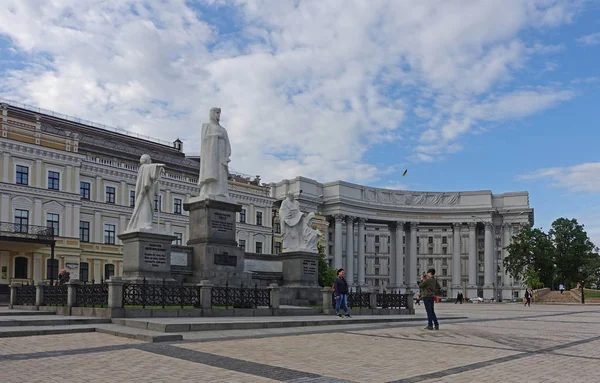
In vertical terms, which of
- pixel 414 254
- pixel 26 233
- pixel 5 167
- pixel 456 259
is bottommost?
pixel 456 259

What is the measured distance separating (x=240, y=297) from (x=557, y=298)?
69.4m

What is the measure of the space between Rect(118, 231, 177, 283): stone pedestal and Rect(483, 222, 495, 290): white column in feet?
347

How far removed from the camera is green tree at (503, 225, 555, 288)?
86125 millimetres

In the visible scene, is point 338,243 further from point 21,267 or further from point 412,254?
point 21,267

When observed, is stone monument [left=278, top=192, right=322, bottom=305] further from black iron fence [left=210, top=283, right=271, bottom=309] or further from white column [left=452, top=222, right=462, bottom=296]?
white column [left=452, top=222, right=462, bottom=296]

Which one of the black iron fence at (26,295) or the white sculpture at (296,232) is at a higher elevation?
the white sculpture at (296,232)

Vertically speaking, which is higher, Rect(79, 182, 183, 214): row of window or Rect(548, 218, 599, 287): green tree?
Rect(79, 182, 183, 214): row of window

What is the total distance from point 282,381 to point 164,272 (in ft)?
42.2

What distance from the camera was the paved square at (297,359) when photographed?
→ 9.12 m

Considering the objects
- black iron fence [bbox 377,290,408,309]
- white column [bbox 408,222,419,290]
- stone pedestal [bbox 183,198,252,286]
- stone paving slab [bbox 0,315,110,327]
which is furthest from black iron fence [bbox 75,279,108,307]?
white column [bbox 408,222,419,290]

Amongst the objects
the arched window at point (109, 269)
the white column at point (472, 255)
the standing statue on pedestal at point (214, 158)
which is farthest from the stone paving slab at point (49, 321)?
the white column at point (472, 255)

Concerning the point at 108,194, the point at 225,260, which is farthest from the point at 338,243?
the point at 225,260

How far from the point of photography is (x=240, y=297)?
20.0m

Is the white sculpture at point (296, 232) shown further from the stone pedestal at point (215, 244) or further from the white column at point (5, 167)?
the white column at point (5, 167)
